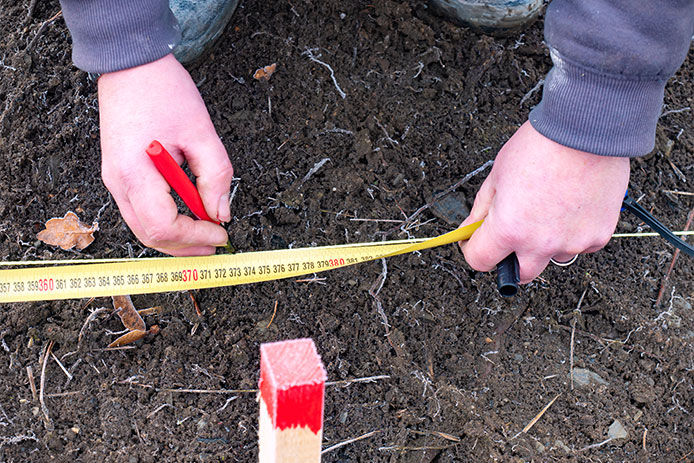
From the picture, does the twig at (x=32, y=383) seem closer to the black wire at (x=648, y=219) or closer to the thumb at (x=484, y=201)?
the thumb at (x=484, y=201)

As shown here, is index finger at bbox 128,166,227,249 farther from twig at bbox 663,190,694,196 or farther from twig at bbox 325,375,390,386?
twig at bbox 663,190,694,196

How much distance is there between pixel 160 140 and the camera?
5.17 feet

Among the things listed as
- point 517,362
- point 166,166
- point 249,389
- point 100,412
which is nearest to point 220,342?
point 249,389

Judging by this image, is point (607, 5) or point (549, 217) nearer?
point (607, 5)

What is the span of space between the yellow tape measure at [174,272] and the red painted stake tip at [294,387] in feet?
2.99

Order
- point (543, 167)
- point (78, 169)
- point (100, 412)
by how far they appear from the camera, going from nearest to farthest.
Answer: point (543, 167) < point (100, 412) < point (78, 169)

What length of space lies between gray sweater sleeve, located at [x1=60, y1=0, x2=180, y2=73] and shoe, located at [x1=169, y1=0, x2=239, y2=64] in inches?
23.5

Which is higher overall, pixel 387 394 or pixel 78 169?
pixel 78 169

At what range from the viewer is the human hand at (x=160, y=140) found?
1558 mm

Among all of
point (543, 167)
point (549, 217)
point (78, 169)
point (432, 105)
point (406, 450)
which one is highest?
point (543, 167)

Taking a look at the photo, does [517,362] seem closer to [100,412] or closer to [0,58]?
[100,412]

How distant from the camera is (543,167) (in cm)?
158

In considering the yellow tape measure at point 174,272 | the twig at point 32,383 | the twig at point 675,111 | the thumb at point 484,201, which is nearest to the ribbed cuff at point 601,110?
the thumb at point 484,201

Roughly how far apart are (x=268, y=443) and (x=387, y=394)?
3.22ft
